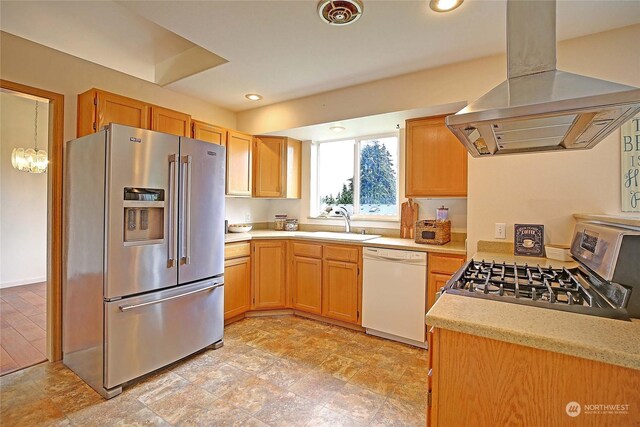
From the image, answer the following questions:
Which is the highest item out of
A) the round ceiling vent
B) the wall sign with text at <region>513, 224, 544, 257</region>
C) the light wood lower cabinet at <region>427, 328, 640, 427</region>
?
the round ceiling vent

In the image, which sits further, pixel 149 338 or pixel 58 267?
pixel 58 267

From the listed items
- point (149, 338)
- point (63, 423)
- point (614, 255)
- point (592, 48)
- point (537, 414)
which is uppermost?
point (592, 48)

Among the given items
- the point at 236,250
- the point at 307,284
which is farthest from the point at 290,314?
the point at 236,250

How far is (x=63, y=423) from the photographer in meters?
1.74

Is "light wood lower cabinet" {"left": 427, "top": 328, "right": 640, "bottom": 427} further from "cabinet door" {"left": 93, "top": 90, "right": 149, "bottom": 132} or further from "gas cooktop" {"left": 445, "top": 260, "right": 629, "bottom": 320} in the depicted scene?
"cabinet door" {"left": 93, "top": 90, "right": 149, "bottom": 132}

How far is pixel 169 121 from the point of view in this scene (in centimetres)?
286

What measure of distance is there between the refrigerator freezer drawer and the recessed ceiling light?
2.55m

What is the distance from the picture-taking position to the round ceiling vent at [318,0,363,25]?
1.75 metres

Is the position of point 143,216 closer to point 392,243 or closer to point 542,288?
point 392,243

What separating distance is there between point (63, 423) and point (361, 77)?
10.6ft

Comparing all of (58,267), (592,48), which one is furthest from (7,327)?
(592,48)

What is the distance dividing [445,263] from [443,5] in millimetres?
1823

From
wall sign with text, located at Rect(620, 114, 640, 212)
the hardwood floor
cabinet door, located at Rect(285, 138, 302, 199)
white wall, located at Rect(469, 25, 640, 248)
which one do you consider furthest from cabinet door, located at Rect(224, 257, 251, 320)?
wall sign with text, located at Rect(620, 114, 640, 212)

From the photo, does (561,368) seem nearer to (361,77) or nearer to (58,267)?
(361,77)
